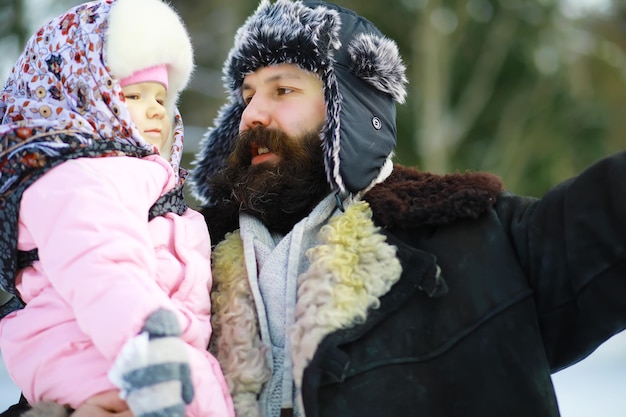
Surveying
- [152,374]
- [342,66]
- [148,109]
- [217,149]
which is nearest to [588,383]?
[217,149]

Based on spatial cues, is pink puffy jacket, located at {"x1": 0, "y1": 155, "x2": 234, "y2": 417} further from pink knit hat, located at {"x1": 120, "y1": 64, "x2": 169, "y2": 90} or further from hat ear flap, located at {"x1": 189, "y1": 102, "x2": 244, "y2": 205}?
hat ear flap, located at {"x1": 189, "y1": 102, "x2": 244, "y2": 205}

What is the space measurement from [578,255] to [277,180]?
0.89 m

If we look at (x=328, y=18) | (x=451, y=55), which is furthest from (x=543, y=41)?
(x=328, y=18)

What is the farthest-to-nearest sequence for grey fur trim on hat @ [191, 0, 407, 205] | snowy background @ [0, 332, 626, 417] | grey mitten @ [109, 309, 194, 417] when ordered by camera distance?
snowy background @ [0, 332, 626, 417] < grey fur trim on hat @ [191, 0, 407, 205] < grey mitten @ [109, 309, 194, 417]

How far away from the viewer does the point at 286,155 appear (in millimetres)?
2408

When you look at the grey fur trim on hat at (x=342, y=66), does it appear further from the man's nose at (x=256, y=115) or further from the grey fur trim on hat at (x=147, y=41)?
the grey fur trim on hat at (x=147, y=41)

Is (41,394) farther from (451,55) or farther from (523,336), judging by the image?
(451,55)

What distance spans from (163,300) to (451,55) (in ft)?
45.1

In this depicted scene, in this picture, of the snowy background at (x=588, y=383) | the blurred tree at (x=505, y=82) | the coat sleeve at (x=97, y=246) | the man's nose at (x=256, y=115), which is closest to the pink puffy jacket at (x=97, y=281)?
the coat sleeve at (x=97, y=246)

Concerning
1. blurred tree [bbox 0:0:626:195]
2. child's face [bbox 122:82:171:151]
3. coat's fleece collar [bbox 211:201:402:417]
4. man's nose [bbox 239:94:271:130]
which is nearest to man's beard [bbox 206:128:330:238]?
man's nose [bbox 239:94:271:130]

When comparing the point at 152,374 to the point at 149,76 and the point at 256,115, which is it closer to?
the point at 149,76

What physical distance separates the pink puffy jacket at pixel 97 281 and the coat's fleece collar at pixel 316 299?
0.10 meters

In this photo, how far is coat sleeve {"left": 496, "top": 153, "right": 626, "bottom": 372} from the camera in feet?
6.22

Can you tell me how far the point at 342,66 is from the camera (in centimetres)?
243
